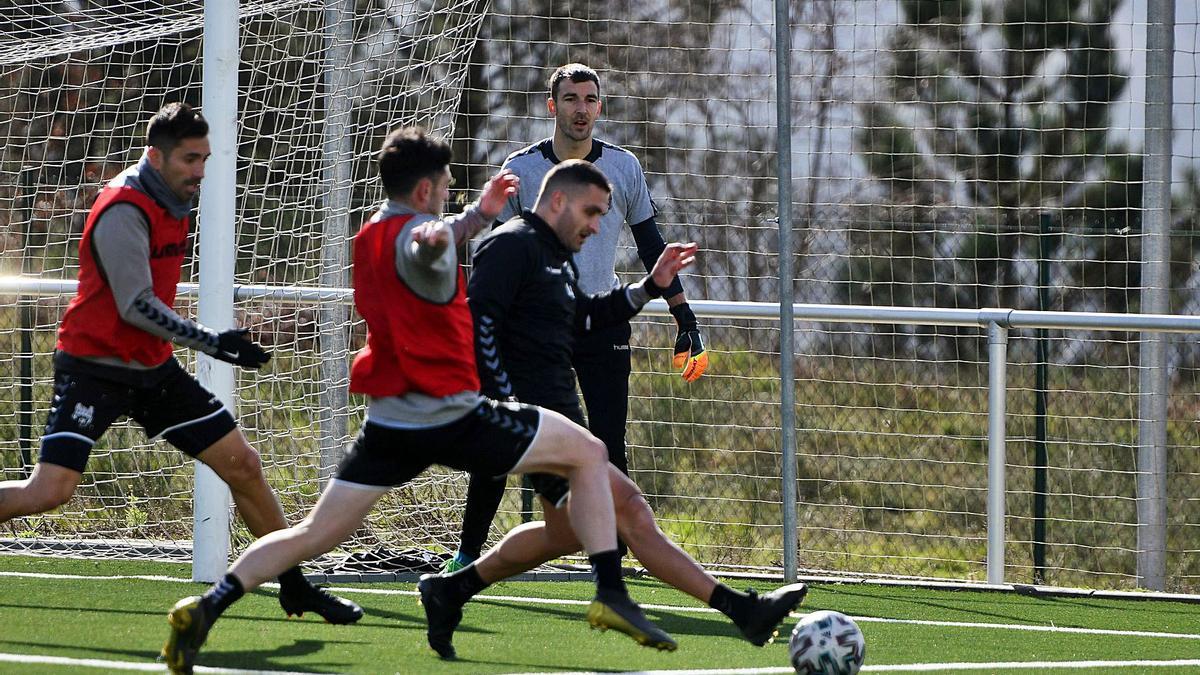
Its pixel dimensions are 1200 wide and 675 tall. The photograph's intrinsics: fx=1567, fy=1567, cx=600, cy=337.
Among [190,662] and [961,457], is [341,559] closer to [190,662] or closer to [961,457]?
[190,662]

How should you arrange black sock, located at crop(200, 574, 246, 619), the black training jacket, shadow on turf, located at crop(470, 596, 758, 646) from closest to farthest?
1. black sock, located at crop(200, 574, 246, 619)
2. the black training jacket
3. shadow on turf, located at crop(470, 596, 758, 646)

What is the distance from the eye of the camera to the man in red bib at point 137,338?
5172 mm

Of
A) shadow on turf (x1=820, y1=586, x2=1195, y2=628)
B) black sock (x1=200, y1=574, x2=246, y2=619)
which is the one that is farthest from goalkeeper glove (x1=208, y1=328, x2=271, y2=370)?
shadow on turf (x1=820, y1=586, x2=1195, y2=628)

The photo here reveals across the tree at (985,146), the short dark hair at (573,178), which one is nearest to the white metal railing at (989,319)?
the short dark hair at (573,178)

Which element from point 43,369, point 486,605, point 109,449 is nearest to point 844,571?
point 486,605

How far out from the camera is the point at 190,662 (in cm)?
446

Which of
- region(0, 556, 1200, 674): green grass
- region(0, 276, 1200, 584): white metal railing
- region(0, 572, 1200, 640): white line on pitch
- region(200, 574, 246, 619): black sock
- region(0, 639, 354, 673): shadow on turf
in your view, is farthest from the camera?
region(0, 276, 1200, 584): white metal railing

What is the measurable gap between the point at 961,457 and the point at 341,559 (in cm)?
484

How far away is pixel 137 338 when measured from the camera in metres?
5.37

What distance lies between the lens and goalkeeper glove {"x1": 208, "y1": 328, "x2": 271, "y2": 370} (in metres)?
5.09

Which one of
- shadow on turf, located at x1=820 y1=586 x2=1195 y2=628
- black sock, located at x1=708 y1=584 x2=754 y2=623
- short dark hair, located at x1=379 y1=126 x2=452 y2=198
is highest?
short dark hair, located at x1=379 y1=126 x2=452 y2=198

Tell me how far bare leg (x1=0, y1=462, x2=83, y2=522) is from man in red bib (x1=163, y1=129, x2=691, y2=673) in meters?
0.99

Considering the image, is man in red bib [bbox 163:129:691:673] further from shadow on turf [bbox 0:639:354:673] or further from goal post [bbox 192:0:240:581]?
goal post [bbox 192:0:240:581]

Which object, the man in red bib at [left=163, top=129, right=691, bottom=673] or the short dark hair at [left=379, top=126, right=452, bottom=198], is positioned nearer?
the man in red bib at [left=163, top=129, right=691, bottom=673]
